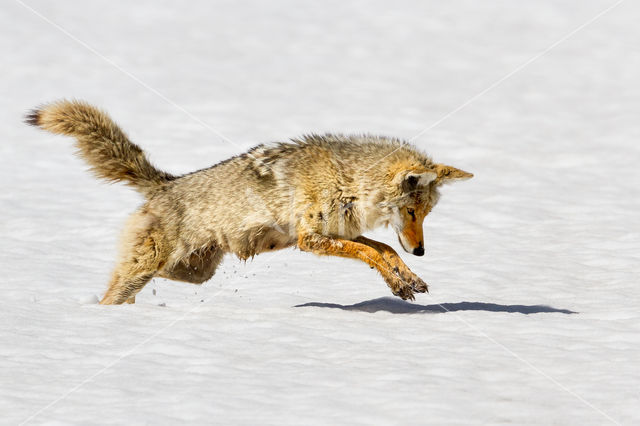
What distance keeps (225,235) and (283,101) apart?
42.8 ft

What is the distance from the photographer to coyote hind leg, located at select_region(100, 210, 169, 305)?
8047 millimetres

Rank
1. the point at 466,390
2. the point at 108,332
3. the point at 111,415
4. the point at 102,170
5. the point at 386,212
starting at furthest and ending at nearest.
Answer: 1. the point at 102,170
2. the point at 386,212
3. the point at 108,332
4. the point at 466,390
5. the point at 111,415

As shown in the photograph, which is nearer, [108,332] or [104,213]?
[108,332]

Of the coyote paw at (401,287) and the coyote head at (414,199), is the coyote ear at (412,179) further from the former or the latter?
the coyote paw at (401,287)

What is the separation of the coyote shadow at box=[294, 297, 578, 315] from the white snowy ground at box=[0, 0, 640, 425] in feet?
0.19

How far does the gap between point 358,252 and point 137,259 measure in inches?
85.5

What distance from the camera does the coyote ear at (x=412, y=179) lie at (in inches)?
296

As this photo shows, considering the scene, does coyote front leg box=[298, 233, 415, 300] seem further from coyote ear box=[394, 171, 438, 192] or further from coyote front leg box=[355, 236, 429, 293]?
coyote ear box=[394, 171, 438, 192]

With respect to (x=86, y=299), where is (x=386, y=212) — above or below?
above

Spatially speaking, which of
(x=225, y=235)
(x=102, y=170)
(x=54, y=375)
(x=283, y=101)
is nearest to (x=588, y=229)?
(x=225, y=235)

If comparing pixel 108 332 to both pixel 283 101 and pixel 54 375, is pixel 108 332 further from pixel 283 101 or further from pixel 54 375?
pixel 283 101

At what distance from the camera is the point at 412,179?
7.60 meters

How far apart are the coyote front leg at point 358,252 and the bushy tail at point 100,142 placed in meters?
1.81

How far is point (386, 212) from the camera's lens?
7750 millimetres
